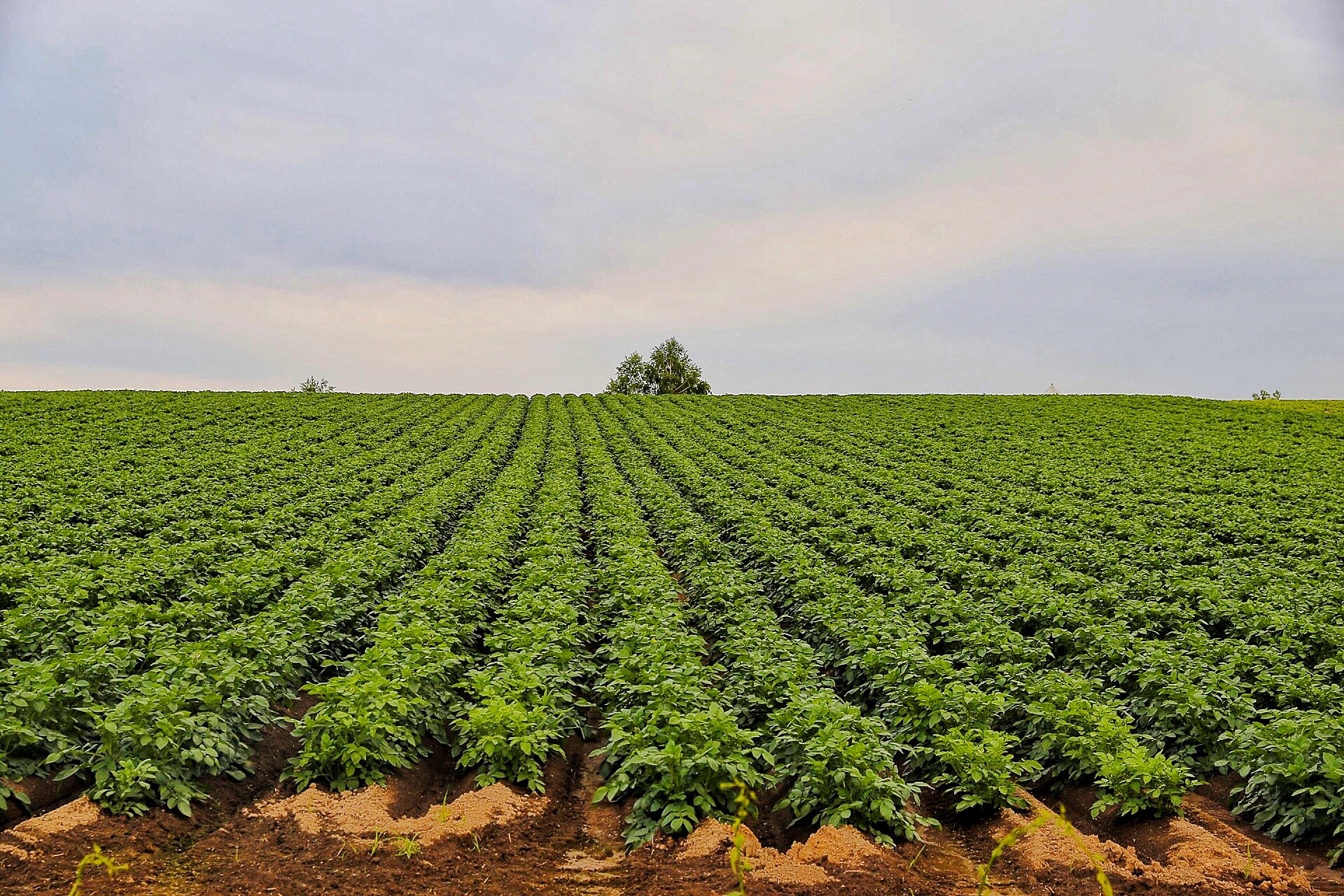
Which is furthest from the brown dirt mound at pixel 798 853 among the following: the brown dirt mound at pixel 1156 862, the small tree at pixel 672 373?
the small tree at pixel 672 373

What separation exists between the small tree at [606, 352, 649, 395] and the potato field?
3253 inches

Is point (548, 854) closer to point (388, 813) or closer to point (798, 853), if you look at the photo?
point (388, 813)

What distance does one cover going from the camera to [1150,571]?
13281mm

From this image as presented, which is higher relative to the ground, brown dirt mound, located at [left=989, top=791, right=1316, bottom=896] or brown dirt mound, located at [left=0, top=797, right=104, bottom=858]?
brown dirt mound, located at [left=0, top=797, right=104, bottom=858]

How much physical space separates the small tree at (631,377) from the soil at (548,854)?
308 feet

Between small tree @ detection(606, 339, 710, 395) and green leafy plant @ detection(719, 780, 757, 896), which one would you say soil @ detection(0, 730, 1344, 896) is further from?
small tree @ detection(606, 339, 710, 395)

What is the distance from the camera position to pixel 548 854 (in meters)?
5.93

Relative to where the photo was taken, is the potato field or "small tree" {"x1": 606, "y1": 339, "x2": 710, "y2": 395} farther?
"small tree" {"x1": 606, "y1": 339, "x2": 710, "y2": 395}

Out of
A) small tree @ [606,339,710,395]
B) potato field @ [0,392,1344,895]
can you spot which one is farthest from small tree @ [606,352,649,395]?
potato field @ [0,392,1344,895]

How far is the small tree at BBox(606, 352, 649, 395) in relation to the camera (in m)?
100

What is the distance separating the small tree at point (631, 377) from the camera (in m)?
100

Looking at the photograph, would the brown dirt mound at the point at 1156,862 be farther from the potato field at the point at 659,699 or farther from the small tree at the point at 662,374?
the small tree at the point at 662,374

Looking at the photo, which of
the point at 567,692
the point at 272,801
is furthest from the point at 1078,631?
the point at 272,801

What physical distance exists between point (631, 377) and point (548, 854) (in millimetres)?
96555
